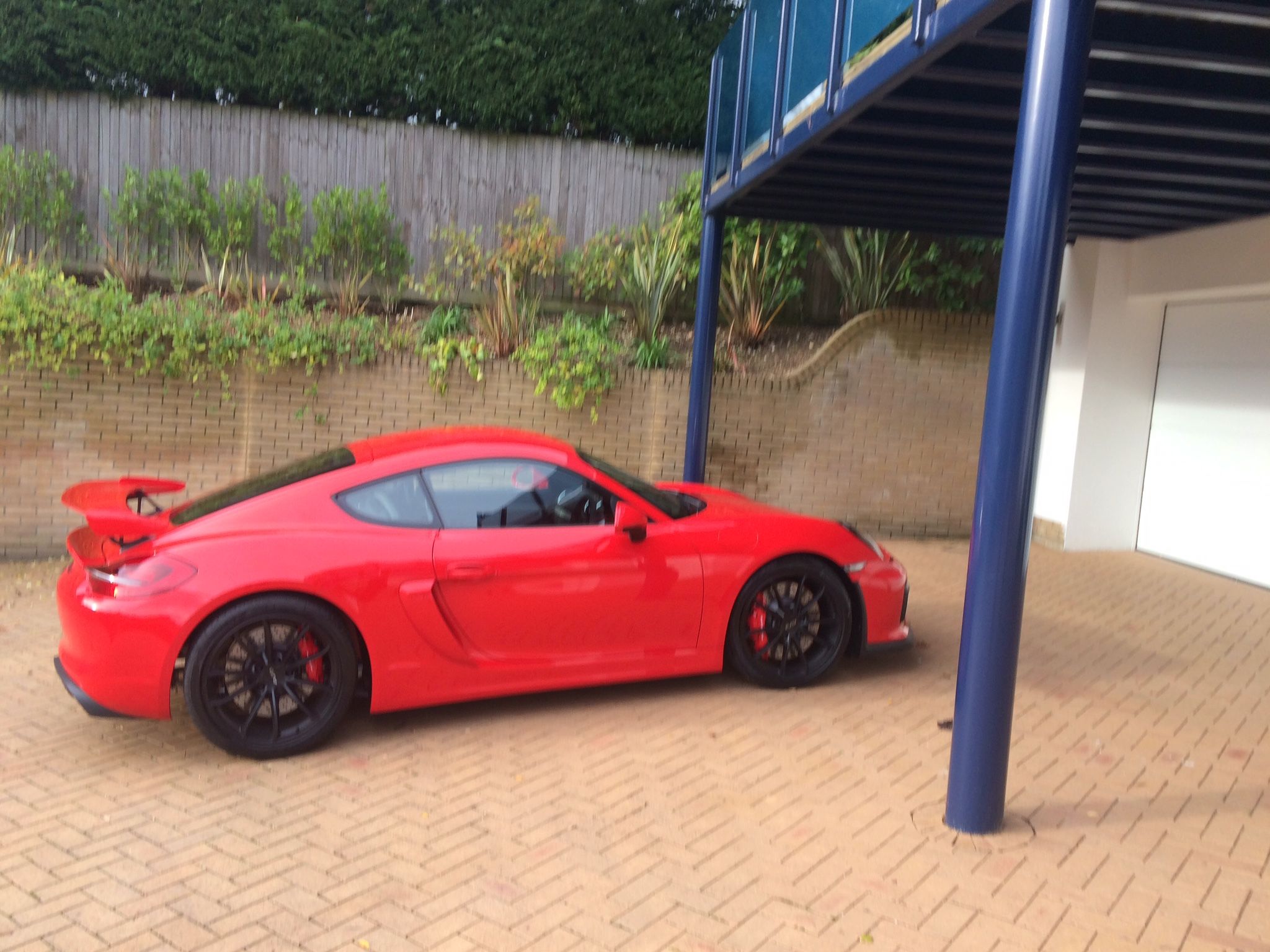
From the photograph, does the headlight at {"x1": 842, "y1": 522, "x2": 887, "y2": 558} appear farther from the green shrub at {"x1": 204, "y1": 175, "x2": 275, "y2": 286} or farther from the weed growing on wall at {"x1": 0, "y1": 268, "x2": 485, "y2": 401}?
the green shrub at {"x1": 204, "y1": 175, "x2": 275, "y2": 286}

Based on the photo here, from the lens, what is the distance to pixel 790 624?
491 centimetres

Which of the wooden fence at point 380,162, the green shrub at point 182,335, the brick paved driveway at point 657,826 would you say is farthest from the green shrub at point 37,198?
the brick paved driveway at point 657,826

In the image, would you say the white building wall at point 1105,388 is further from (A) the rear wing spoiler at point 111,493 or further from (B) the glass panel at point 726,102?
(A) the rear wing spoiler at point 111,493

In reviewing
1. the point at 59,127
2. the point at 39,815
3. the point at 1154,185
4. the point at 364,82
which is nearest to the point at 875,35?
the point at 1154,185

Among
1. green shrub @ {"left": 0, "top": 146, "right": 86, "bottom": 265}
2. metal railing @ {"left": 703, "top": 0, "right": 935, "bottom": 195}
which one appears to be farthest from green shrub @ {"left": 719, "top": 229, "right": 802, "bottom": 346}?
green shrub @ {"left": 0, "top": 146, "right": 86, "bottom": 265}

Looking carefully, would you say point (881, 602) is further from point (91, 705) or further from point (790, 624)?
point (91, 705)

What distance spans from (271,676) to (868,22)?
4.37 m

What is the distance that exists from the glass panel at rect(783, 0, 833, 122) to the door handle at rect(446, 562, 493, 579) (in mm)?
3480

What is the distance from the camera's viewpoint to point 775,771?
4.00m

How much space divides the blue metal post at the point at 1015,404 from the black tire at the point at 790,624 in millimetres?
1455

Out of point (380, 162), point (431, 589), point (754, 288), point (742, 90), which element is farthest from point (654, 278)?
point (431, 589)

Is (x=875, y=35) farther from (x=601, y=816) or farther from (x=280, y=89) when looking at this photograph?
(x=280, y=89)

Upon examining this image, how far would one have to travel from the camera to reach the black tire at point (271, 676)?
12.7ft

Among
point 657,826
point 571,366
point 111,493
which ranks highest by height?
point 571,366
